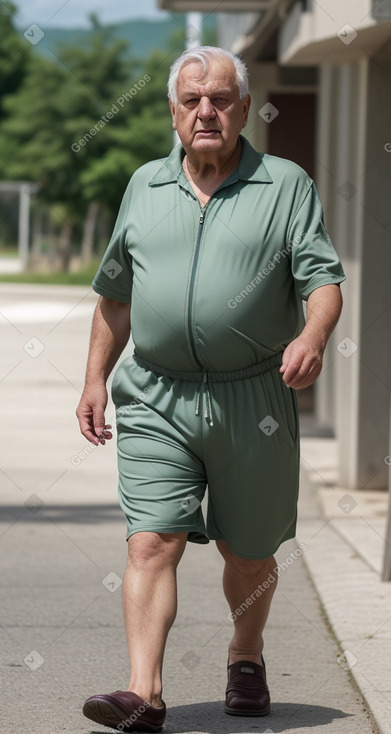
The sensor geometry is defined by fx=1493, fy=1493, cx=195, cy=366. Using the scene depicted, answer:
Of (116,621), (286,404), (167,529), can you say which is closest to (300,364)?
(286,404)

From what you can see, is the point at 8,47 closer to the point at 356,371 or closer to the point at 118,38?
the point at 118,38

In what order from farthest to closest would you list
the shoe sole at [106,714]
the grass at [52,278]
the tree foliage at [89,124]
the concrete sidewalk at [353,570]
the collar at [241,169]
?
the tree foliage at [89,124] → the grass at [52,278] → the concrete sidewalk at [353,570] → the collar at [241,169] → the shoe sole at [106,714]

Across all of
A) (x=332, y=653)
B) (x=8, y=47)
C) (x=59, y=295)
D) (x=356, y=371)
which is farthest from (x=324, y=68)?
(x=8, y=47)

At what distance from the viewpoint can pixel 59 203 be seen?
53812 mm

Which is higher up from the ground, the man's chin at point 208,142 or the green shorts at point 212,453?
the man's chin at point 208,142

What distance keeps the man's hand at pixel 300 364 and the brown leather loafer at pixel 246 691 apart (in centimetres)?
108

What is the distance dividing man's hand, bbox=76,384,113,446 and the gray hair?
0.90 metres

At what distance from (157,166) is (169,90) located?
9.0 inches

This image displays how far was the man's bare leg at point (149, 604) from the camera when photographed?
4145mm

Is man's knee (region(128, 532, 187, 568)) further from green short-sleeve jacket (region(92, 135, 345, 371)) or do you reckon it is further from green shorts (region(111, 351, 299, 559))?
green short-sleeve jacket (region(92, 135, 345, 371))

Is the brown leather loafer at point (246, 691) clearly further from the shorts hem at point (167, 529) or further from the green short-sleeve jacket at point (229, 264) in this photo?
the green short-sleeve jacket at point (229, 264)

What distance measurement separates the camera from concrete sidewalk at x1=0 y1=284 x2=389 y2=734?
4625 mm

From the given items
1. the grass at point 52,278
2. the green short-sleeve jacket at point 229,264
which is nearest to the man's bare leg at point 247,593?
the green short-sleeve jacket at point 229,264

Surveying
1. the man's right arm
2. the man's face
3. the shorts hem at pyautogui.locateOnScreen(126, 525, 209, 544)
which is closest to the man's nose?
the man's face
